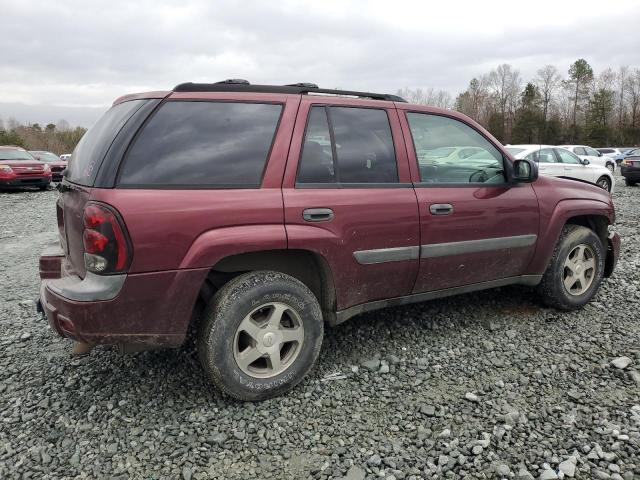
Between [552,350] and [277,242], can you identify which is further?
[552,350]

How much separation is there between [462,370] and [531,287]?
1437 mm

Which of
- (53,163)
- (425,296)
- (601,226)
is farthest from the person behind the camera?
(53,163)

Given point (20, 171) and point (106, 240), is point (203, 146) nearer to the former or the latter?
point (106, 240)

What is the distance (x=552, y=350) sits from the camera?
11.4 ft

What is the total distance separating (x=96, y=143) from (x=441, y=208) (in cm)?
223

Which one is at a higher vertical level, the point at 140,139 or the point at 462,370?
the point at 140,139

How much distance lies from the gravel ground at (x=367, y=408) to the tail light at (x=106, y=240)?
3.06 ft

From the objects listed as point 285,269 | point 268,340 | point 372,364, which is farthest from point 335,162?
point 372,364

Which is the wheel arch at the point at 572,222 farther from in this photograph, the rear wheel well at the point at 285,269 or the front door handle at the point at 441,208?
the rear wheel well at the point at 285,269

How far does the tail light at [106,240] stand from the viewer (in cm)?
236

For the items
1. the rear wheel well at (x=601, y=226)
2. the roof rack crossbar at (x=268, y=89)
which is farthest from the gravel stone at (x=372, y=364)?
the rear wheel well at (x=601, y=226)

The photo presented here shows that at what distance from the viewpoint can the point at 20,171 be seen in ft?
50.7

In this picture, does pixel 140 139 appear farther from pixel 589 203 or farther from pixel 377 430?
pixel 589 203

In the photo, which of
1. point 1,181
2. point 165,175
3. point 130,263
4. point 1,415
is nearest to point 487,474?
point 130,263
